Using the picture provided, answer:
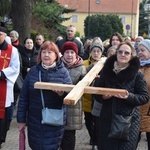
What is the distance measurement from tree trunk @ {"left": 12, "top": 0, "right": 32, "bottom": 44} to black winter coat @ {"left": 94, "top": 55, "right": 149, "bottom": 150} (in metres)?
9.11

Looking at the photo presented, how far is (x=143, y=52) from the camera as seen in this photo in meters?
5.62

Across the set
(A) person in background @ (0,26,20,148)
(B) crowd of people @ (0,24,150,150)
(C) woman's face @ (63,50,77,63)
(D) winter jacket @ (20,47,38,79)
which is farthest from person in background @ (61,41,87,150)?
(D) winter jacket @ (20,47,38,79)

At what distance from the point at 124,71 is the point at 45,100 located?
35.7 inches

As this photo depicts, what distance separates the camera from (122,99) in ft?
15.4

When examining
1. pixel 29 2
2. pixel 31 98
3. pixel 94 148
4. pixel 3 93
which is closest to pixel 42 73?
pixel 31 98

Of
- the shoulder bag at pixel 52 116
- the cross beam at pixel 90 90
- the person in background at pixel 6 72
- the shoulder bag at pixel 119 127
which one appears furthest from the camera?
the person in background at pixel 6 72

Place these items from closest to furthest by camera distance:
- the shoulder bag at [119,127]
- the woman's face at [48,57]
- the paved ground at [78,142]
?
the shoulder bag at [119,127] → the woman's face at [48,57] → the paved ground at [78,142]

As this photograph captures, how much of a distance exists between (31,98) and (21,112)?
0.67 feet

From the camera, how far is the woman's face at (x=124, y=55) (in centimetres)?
478

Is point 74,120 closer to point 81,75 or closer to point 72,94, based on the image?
point 81,75

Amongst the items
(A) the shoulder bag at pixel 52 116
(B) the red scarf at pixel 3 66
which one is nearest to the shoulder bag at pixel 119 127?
(A) the shoulder bag at pixel 52 116

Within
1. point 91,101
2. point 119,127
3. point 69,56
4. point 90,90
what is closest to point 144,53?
point 69,56

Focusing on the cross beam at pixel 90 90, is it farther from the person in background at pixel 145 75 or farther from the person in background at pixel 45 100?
the person in background at pixel 145 75

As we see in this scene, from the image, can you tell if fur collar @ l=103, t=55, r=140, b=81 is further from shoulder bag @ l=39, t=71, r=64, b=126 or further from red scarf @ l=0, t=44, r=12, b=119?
red scarf @ l=0, t=44, r=12, b=119
